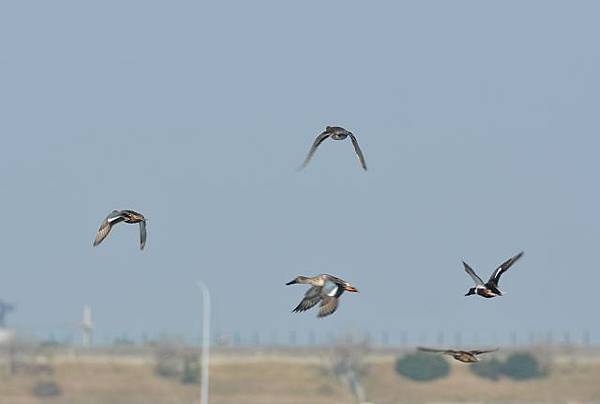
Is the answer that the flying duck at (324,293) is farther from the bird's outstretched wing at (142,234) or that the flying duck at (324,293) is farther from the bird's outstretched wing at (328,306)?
the bird's outstretched wing at (142,234)

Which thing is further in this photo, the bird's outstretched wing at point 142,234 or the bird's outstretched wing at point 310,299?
the bird's outstretched wing at point 310,299

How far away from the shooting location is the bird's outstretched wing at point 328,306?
1945 inches

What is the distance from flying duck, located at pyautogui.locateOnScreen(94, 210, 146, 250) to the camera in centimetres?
4952

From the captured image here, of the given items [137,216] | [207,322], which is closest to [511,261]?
[137,216]

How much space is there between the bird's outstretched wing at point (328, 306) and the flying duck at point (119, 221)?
4163mm

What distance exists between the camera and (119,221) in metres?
51.0

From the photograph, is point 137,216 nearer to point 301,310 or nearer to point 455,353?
point 301,310

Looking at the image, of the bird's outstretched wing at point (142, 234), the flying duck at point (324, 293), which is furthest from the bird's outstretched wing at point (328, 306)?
the bird's outstretched wing at point (142, 234)

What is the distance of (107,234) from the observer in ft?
166

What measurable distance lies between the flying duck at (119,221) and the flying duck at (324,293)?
3.73 m

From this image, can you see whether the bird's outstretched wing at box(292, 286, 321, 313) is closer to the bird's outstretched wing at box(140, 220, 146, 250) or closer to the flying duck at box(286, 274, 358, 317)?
the flying duck at box(286, 274, 358, 317)

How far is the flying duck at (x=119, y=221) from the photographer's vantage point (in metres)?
49.5

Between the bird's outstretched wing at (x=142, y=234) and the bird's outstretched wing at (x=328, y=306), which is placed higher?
the bird's outstretched wing at (x=142, y=234)

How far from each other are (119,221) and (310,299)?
4.52 m
